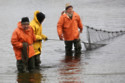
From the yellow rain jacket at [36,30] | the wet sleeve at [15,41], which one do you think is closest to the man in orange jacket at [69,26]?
the yellow rain jacket at [36,30]

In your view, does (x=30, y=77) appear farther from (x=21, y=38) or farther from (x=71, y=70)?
(x=71, y=70)

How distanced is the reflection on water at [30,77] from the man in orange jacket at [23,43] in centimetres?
20

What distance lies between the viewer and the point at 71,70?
34.6 feet

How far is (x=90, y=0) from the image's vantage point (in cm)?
5562

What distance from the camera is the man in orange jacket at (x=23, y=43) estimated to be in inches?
385

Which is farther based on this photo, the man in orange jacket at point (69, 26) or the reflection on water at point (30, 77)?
the man in orange jacket at point (69, 26)

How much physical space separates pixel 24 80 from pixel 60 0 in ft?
159

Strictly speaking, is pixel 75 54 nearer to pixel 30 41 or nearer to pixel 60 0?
pixel 30 41

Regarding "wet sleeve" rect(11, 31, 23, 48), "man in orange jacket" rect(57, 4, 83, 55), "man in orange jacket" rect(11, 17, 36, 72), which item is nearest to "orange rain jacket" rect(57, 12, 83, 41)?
"man in orange jacket" rect(57, 4, 83, 55)

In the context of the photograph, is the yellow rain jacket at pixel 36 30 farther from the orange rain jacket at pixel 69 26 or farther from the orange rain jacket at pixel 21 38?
the orange rain jacket at pixel 69 26

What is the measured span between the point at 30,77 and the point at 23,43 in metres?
0.82

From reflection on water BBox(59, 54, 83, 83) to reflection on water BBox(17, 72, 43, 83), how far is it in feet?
1.70

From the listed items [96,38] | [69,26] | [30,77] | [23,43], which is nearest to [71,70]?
[30,77]

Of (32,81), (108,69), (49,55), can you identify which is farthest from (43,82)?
(49,55)
